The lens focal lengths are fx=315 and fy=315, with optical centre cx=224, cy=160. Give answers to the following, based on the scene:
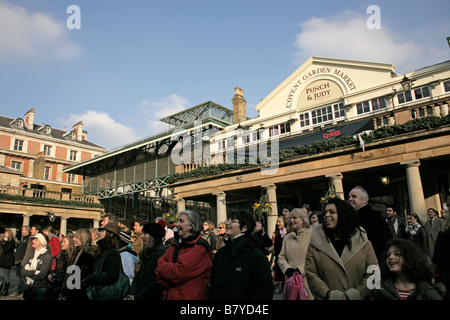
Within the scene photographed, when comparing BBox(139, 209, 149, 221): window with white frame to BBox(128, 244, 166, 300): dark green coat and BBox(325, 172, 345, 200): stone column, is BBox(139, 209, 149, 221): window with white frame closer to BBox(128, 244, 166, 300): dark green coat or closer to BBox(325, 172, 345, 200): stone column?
BBox(325, 172, 345, 200): stone column

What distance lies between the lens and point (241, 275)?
11.7ft

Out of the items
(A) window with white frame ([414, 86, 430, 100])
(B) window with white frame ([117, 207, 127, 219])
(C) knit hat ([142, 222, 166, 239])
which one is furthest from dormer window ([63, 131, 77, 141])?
(C) knit hat ([142, 222, 166, 239])

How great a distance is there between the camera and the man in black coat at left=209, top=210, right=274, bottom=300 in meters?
3.50

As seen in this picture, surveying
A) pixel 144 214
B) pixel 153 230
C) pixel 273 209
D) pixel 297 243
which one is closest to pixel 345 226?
pixel 297 243

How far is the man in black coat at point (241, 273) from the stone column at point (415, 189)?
12.4 meters

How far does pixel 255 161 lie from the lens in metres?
18.6

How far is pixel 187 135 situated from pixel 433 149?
61.5 feet

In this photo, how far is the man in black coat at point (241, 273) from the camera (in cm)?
350

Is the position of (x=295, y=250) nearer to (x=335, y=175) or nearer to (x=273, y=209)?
(x=335, y=175)

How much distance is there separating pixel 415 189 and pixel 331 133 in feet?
16.9

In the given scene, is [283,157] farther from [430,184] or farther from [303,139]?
[430,184]

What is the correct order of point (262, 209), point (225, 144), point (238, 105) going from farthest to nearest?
point (238, 105)
point (225, 144)
point (262, 209)

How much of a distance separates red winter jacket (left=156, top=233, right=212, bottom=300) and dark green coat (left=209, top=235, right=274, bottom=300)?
0.14 metres
